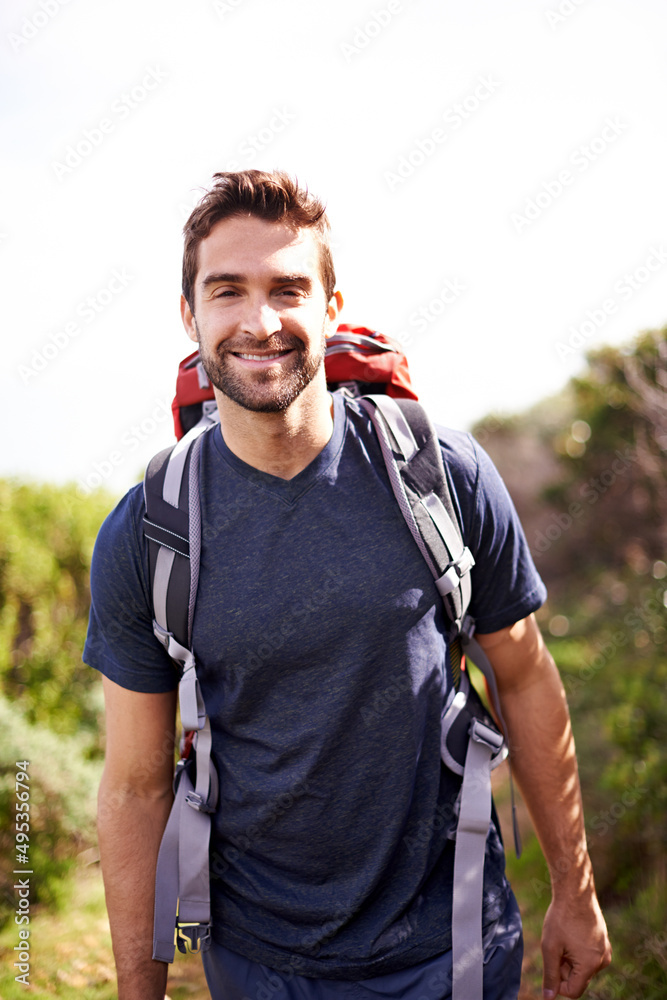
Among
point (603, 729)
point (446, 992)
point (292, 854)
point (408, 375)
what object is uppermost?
point (408, 375)

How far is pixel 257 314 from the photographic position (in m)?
1.88

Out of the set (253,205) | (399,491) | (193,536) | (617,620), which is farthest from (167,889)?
(617,620)

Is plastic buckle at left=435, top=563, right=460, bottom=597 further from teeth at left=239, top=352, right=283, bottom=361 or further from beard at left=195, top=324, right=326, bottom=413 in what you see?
teeth at left=239, top=352, right=283, bottom=361

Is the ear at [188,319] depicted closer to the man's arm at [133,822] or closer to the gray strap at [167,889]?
the man's arm at [133,822]

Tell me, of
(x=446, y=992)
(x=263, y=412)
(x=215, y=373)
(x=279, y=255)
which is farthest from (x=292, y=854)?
→ (x=279, y=255)

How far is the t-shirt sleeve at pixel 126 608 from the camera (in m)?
1.85

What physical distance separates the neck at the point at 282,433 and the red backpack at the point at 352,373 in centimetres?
29

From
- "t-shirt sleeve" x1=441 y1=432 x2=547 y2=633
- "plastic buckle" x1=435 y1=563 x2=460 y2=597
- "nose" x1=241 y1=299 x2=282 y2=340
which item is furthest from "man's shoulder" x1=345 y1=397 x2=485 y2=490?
"nose" x1=241 y1=299 x2=282 y2=340

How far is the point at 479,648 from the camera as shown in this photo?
6.67 feet

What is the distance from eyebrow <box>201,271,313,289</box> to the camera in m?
1.90

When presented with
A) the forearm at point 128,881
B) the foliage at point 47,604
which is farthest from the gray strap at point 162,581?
the foliage at point 47,604

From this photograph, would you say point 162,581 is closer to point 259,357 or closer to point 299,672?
point 299,672

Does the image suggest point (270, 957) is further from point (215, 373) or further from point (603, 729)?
point (603, 729)

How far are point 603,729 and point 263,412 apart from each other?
13.7ft
